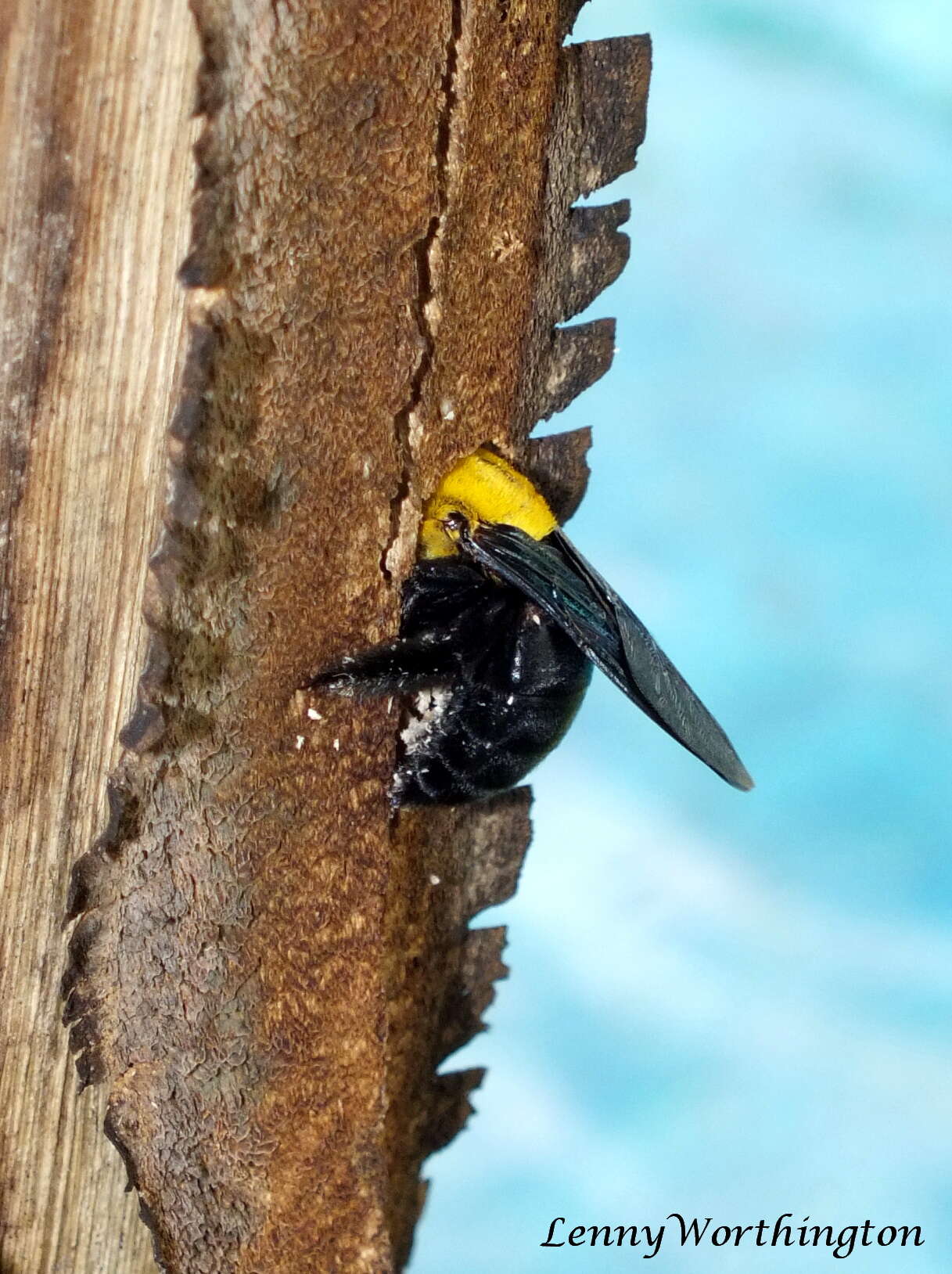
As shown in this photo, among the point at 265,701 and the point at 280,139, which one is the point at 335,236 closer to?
the point at 280,139

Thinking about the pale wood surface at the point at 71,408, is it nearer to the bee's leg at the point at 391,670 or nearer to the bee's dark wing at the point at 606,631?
the bee's leg at the point at 391,670

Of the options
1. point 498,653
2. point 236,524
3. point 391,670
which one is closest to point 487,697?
point 498,653

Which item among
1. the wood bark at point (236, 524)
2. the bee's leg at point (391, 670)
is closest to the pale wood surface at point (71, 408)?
the wood bark at point (236, 524)

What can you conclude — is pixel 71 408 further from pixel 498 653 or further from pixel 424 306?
pixel 498 653

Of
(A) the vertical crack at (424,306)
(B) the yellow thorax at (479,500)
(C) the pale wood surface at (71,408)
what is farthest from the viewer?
(B) the yellow thorax at (479,500)

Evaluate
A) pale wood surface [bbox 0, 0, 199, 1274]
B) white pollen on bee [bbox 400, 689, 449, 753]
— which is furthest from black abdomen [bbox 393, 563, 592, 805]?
pale wood surface [bbox 0, 0, 199, 1274]

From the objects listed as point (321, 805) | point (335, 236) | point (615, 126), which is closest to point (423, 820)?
point (321, 805)
